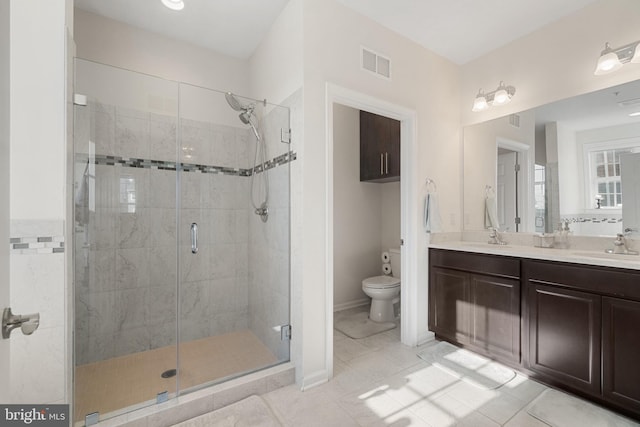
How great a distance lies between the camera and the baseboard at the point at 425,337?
2.59 metres

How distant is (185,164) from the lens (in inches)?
93.5


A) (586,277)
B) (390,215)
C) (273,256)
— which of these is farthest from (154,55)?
(586,277)

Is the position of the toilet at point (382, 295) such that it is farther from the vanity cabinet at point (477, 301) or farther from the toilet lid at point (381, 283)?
the vanity cabinet at point (477, 301)

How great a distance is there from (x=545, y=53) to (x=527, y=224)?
147cm

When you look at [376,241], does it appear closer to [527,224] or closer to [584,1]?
[527,224]

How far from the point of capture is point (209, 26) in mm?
2395

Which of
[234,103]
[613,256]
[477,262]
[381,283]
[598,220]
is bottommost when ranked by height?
[381,283]

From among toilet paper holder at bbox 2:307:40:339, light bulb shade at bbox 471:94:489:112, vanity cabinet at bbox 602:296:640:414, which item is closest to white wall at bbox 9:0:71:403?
toilet paper holder at bbox 2:307:40:339

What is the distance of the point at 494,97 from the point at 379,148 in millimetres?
1266

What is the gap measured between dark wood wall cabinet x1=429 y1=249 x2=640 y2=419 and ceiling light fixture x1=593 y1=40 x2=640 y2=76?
1.42 meters

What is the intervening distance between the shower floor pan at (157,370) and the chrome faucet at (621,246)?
260 centimetres

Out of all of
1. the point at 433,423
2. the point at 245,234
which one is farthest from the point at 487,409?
the point at 245,234

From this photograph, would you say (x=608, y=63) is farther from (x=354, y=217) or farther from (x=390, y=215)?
(x=354, y=217)

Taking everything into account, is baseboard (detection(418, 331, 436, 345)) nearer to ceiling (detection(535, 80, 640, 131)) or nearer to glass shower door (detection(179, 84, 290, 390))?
glass shower door (detection(179, 84, 290, 390))
